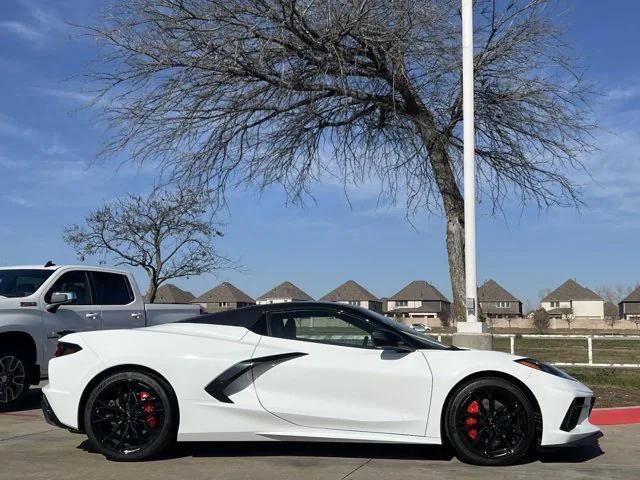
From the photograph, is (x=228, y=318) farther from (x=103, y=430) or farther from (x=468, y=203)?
(x=468, y=203)

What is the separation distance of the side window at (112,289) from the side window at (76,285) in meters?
0.13

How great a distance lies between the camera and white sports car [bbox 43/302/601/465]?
5938 millimetres

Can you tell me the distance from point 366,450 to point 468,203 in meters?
4.14

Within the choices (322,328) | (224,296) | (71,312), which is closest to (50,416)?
(322,328)

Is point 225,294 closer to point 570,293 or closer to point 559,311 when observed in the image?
point 559,311

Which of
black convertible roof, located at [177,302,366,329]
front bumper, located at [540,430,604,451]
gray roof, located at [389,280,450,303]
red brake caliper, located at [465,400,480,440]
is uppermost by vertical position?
gray roof, located at [389,280,450,303]

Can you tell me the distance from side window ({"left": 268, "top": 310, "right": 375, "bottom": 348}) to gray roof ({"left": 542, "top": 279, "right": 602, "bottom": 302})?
12654 cm

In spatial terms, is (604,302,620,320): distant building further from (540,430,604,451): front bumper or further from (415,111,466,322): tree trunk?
(540,430,604,451): front bumper

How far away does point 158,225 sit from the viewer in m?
31.1

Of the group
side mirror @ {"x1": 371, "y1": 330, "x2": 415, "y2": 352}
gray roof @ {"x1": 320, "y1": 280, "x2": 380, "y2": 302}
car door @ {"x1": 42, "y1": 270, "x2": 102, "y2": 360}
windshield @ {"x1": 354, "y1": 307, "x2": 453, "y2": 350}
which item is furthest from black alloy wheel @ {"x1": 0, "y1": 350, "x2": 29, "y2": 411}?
gray roof @ {"x1": 320, "y1": 280, "x2": 380, "y2": 302}

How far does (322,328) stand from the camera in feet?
20.8

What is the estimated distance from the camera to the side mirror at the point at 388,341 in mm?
6102

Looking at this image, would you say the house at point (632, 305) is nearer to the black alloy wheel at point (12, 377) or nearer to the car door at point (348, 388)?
the black alloy wheel at point (12, 377)

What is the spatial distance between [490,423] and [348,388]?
121 cm
